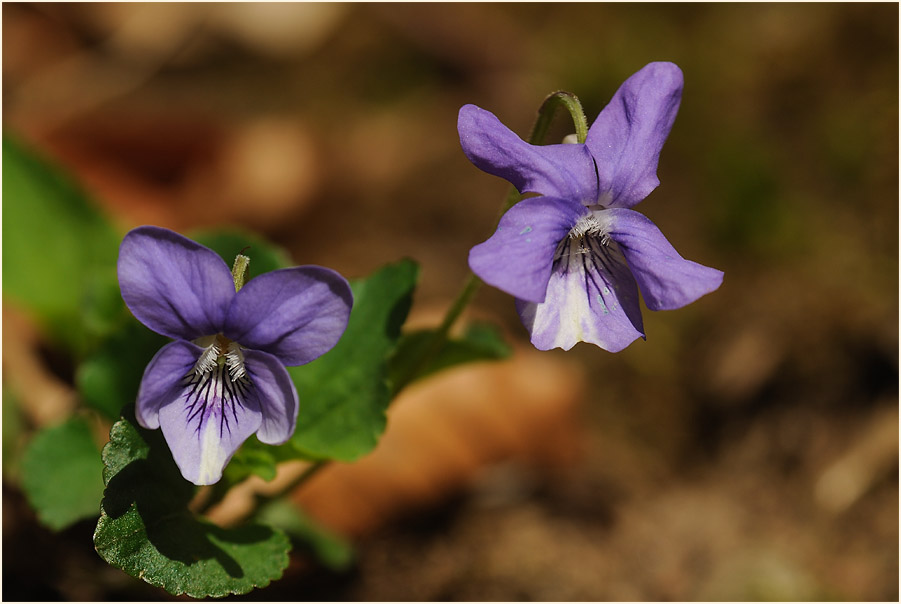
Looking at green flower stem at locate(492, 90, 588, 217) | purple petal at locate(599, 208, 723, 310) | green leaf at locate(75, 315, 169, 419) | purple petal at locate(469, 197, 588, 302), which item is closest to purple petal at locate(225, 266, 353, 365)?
purple petal at locate(469, 197, 588, 302)

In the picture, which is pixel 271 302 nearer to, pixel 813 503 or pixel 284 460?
pixel 284 460

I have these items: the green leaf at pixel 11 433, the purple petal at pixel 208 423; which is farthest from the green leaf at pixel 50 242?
the purple petal at pixel 208 423

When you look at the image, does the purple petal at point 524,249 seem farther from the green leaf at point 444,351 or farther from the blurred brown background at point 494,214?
the blurred brown background at point 494,214

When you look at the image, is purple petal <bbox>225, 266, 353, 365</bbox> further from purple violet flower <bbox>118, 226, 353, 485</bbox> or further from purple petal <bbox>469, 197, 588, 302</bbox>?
purple petal <bbox>469, 197, 588, 302</bbox>

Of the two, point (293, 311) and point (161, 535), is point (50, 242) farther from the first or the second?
point (293, 311)

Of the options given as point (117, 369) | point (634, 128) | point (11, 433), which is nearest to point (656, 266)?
point (634, 128)

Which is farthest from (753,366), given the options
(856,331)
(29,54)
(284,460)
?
(29,54)
